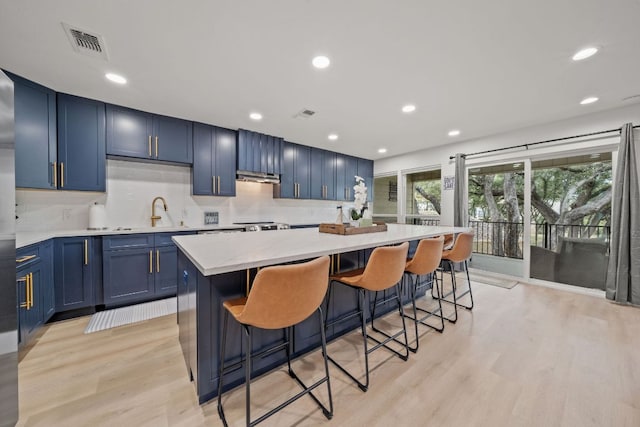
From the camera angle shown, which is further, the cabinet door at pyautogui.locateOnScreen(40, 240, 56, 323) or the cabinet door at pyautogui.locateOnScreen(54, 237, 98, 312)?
the cabinet door at pyautogui.locateOnScreen(54, 237, 98, 312)

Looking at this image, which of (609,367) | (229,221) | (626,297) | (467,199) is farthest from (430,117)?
(229,221)

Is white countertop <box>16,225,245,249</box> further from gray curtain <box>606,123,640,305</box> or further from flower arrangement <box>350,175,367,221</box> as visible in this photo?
gray curtain <box>606,123,640,305</box>

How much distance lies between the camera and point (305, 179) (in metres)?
4.75

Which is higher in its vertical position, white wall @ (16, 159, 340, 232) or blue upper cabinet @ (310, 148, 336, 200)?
blue upper cabinet @ (310, 148, 336, 200)

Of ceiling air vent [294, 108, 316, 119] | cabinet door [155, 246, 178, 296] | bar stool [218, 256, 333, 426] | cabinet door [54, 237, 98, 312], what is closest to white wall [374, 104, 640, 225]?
ceiling air vent [294, 108, 316, 119]

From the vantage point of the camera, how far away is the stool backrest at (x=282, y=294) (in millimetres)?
1068

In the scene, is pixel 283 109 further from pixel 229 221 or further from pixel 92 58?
pixel 229 221

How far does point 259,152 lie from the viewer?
400 cm

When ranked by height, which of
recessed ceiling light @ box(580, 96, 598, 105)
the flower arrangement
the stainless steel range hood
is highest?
recessed ceiling light @ box(580, 96, 598, 105)

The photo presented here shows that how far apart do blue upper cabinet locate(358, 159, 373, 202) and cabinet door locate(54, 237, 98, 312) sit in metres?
4.95

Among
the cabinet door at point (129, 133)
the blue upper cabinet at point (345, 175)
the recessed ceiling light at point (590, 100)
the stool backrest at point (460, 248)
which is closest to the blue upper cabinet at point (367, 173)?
the blue upper cabinet at point (345, 175)

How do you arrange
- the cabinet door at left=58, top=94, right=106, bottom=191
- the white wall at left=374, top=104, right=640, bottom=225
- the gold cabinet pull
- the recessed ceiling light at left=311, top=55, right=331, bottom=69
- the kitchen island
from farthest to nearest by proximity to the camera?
the white wall at left=374, top=104, right=640, bottom=225 → the cabinet door at left=58, top=94, right=106, bottom=191 → the recessed ceiling light at left=311, top=55, right=331, bottom=69 → the gold cabinet pull → the kitchen island

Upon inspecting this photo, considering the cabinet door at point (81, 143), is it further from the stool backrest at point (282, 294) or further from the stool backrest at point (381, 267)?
the stool backrest at point (381, 267)

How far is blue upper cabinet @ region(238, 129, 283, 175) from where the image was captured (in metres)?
3.81
